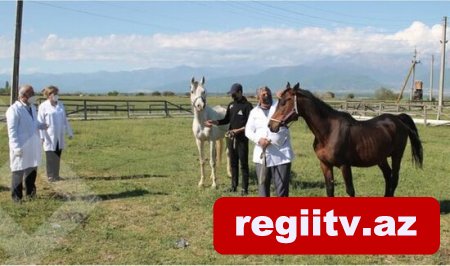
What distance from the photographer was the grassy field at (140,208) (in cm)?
542

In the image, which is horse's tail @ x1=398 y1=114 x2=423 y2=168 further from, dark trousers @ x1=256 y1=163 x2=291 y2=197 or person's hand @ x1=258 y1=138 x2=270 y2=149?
person's hand @ x1=258 y1=138 x2=270 y2=149

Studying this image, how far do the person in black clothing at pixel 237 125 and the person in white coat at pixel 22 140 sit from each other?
2880 millimetres

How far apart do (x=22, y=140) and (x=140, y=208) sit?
215cm

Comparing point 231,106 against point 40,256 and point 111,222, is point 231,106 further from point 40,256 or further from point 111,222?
point 40,256

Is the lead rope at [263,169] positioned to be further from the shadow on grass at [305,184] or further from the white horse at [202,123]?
the shadow on grass at [305,184]

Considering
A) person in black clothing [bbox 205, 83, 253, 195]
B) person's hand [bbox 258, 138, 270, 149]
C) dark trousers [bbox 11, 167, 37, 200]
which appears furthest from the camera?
person in black clothing [bbox 205, 83, 253, 195]

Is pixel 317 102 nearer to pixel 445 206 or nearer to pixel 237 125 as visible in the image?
pixel 237 125

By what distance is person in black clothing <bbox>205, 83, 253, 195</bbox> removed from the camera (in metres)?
8.21

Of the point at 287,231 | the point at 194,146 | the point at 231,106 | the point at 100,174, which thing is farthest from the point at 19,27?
the point at 287,231

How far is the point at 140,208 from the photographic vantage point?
25.0 feet

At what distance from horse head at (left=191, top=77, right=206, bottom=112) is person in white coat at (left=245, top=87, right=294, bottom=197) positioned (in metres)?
2.60

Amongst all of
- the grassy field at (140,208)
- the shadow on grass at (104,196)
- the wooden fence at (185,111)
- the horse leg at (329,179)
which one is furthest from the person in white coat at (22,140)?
the wooden fence at (185,111)

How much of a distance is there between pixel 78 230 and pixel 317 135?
3.54m

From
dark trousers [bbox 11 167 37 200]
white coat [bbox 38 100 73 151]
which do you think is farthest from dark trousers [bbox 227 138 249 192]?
white coat [bbox 38 100 73 151]
